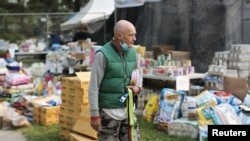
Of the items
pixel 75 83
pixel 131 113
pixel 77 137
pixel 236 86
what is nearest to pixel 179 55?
pixel 236 86

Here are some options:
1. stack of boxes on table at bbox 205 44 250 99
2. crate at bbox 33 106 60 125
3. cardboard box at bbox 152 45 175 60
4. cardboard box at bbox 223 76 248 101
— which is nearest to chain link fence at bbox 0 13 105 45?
cardboard box at bbox 152 45 175 60

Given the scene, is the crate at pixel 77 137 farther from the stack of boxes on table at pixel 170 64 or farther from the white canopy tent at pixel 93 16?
the white canopy tent at pixel 93 16

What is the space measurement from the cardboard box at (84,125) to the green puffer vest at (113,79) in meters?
1.95

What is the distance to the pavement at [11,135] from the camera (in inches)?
287

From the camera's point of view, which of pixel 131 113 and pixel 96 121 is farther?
pixel 131 113

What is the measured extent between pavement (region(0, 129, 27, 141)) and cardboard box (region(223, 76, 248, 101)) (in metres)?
3.70

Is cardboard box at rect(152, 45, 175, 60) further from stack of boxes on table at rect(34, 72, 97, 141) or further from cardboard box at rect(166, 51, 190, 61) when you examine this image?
stack of boxes on table at rect(34, 72, 97, 141)

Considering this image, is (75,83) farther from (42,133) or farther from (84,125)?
(42,133)

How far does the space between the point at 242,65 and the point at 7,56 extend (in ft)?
34.1

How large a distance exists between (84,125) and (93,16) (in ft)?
45.0

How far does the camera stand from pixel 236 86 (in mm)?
7668

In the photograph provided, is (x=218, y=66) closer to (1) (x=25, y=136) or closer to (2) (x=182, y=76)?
(2) (x=182, y=76)

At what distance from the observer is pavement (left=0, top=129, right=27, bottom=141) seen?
7281 millimetres

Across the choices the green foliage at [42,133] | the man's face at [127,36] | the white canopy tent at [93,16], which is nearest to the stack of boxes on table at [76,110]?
the green foliage at [42,133]
